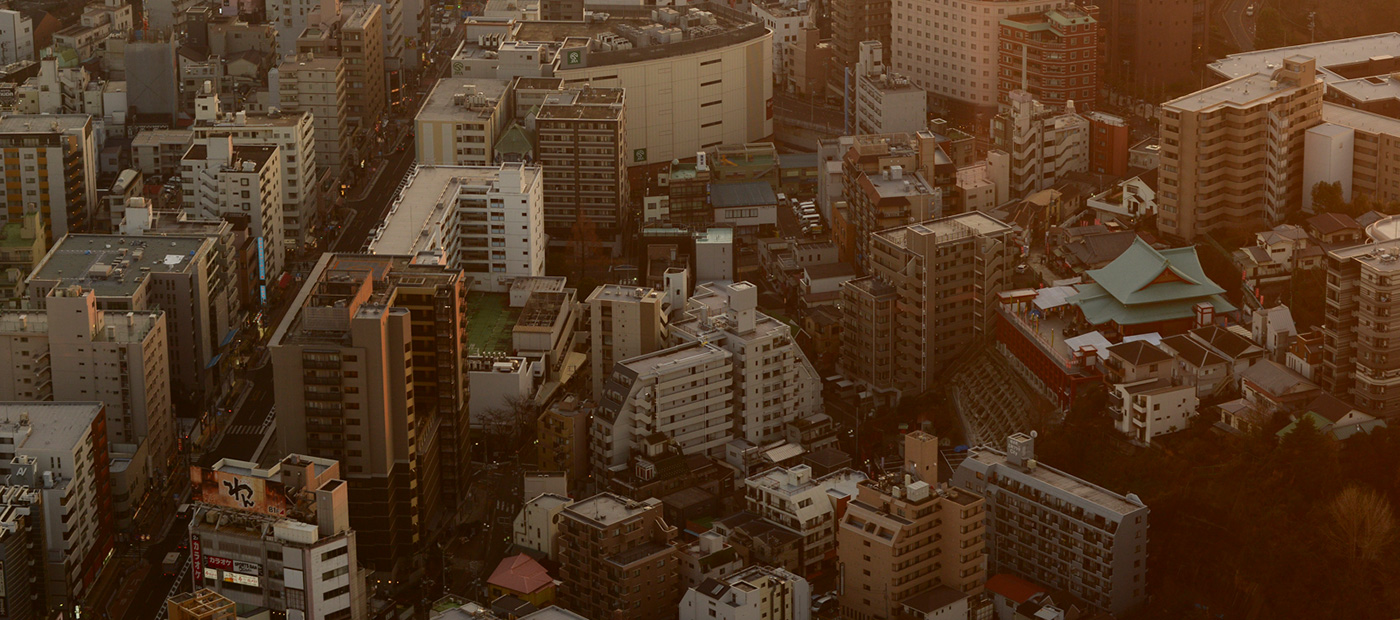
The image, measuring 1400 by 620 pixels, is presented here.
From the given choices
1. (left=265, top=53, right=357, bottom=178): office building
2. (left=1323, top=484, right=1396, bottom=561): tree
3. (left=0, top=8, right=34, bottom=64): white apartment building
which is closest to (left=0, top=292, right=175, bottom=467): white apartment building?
(left=265, top=53, right=357, bottom=178): office building

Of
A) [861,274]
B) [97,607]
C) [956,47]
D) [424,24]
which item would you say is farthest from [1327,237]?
[424,24]

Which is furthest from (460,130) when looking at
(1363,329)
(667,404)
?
(1363,329)

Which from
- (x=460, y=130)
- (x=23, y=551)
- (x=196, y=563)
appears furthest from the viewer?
(x=460, y=130)

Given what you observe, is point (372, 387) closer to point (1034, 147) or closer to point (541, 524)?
point (541, 524)

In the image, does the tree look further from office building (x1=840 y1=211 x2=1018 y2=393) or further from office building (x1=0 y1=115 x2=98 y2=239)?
office building (x1=0 y1=115 x2=98 y2=239)

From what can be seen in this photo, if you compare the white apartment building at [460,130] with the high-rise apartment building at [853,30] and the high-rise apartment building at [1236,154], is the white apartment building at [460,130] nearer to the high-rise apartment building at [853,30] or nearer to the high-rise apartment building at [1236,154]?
the high-rise apartment building at [853,30]

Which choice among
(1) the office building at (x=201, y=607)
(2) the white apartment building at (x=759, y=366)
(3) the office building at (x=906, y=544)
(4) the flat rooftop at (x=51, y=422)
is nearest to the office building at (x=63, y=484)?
(4) the flat rooftop at (x=51, y=422)

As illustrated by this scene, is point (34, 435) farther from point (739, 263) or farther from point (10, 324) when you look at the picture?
point (739, 263)
